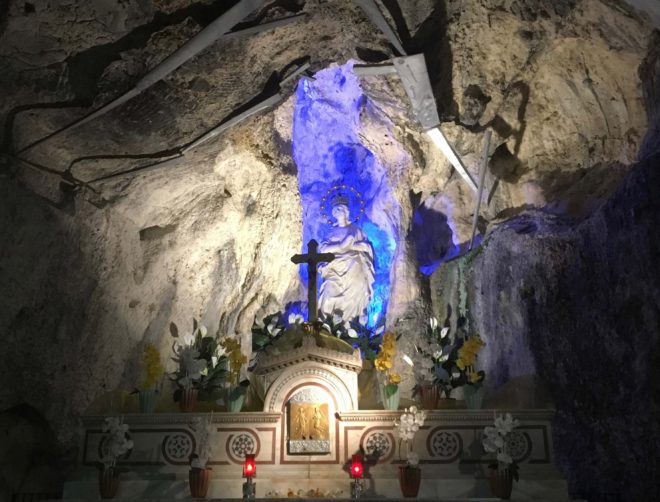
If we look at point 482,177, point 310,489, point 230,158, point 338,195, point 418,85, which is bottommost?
point 310,489

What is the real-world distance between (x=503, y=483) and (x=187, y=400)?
11.4 feet

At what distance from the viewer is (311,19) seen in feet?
27.4

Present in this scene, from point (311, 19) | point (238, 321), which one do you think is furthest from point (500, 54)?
point (238, 321)

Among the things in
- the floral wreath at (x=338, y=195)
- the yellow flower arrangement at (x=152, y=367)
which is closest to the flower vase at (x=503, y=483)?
the yellow flower arrangement at (x=152, y=367)

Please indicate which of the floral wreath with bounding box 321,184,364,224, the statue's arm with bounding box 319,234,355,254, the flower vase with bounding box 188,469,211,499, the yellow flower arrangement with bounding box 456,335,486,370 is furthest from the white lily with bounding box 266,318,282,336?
the floral wreath with bounding box 321,184,364,224

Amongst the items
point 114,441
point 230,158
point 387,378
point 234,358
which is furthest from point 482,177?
point 114,441

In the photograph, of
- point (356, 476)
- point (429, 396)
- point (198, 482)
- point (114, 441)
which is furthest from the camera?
point (429, 396)

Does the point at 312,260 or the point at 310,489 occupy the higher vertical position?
the point at 312,260

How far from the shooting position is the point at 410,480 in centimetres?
617

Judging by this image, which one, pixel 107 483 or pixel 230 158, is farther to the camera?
pixel 230 158

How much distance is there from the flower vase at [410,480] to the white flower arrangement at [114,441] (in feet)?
9.18

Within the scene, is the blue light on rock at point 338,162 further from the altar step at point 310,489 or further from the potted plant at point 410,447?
the altar step at point 310,489

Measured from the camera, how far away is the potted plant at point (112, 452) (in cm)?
624

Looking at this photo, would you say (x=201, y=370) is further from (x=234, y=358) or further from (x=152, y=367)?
(x=152, y=367)
